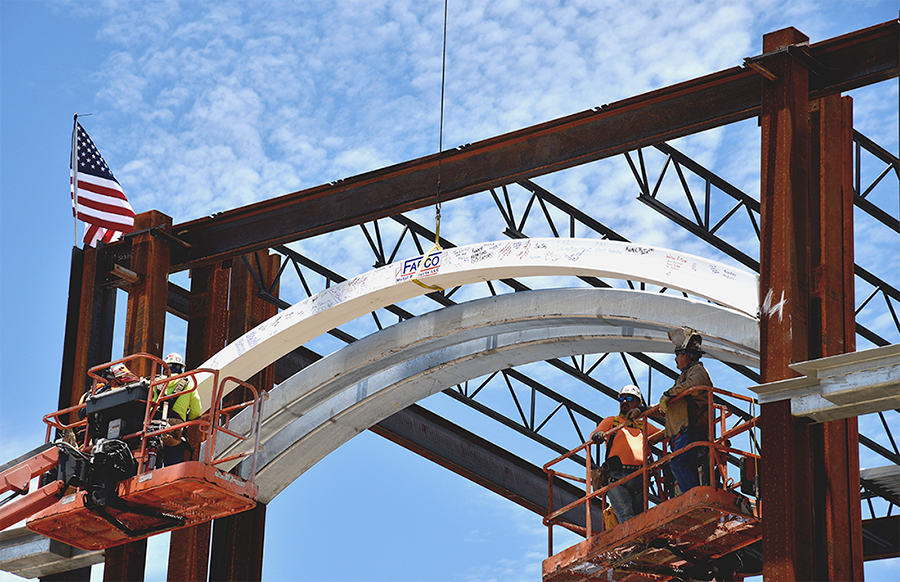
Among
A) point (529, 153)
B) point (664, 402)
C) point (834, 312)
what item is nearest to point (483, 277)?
point (529, 153)

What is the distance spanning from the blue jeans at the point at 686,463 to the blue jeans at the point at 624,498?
3.85 ft

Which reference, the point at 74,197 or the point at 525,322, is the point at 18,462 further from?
the point at 525,322

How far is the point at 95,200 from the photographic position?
82.7 feet

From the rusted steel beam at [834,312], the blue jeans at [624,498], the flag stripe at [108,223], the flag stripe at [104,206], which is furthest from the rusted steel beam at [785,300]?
the flag stripe at [104,206]

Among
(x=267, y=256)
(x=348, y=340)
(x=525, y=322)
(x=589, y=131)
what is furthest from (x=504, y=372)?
(x=589, y=131)

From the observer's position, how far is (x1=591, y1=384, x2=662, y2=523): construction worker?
61.2 ft

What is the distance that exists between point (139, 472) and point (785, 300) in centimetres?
928

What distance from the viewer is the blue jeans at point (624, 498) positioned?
18.7 metres

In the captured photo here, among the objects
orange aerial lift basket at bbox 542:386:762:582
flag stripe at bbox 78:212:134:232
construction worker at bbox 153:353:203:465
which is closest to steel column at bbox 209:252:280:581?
flag stripe at bbox 78:212:134:232

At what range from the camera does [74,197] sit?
25125 millimetres

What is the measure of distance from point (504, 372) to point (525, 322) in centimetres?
838

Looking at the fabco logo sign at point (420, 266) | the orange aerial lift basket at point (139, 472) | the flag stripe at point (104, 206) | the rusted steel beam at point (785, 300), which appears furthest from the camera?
the flag stripe at point (104, 206)

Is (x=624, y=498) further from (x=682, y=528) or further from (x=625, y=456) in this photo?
(x=682, y=528)

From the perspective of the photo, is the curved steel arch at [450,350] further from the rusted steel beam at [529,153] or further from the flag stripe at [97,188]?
the flag stripe at [97,188]
